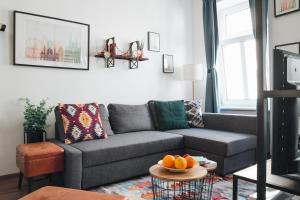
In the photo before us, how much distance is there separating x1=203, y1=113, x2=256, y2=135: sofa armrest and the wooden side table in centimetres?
121

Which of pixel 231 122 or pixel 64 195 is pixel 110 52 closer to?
pixel 231 122

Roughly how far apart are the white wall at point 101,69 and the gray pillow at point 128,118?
290 mm

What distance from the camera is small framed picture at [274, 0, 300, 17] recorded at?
3.27 meters

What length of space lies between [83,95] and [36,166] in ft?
4.26

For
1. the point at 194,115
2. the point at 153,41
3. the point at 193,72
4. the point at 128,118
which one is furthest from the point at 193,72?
the point at 128,118

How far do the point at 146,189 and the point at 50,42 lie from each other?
2057 mm

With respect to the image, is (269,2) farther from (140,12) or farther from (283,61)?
(283,61)

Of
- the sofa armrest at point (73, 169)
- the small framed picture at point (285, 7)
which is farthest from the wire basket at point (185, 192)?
the small framed picture at point (285, 7)

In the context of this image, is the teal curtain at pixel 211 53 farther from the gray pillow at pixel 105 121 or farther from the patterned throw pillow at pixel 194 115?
the gray pillow at pixel 105 121

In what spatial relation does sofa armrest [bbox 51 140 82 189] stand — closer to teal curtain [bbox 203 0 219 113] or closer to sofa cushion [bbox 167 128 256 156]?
sofa cushion [bbox 167 128 256 156]

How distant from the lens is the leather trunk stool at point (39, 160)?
6.97 feet

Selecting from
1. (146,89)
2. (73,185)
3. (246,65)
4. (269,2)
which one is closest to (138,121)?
(146,89)

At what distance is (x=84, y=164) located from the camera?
2.30 metres

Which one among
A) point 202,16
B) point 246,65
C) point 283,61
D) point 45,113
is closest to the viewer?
point 283,61
